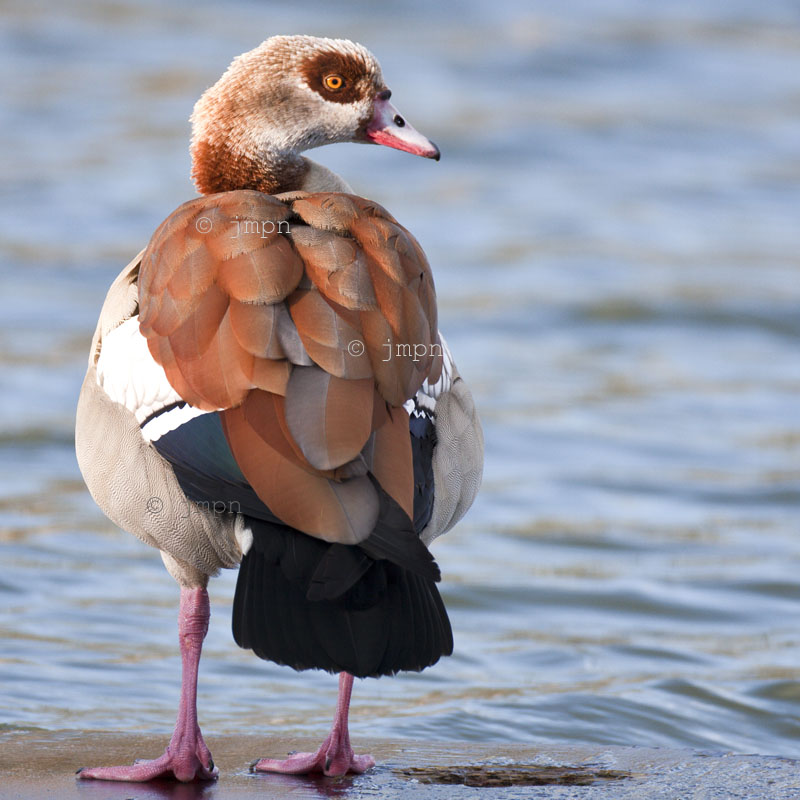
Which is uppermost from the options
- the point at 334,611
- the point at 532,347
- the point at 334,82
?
the point at 334,82

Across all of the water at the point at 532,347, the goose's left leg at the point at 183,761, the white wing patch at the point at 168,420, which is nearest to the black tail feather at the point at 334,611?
the white wing patch at the point at 168,420

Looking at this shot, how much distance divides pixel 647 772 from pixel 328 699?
1.85 m

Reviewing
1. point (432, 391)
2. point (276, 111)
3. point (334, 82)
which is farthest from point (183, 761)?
point (334, 82)

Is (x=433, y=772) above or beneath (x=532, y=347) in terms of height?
beneath

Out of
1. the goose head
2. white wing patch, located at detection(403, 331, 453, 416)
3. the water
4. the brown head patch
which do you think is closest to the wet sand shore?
the water

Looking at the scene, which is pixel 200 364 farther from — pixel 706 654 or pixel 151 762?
pixel 706 654

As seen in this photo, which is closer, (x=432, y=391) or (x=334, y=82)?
(x=432, y=391)

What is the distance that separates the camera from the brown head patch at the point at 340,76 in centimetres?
489

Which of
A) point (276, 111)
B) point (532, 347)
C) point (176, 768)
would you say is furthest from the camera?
point (532, 347)

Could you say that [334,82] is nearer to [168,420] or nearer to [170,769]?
[168,420]

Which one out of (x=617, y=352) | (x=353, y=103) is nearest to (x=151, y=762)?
(x=353, y=103)

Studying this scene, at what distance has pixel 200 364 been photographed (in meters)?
3.66

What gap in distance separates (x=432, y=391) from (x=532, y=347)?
7082 millimetres

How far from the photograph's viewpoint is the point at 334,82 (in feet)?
16.1
